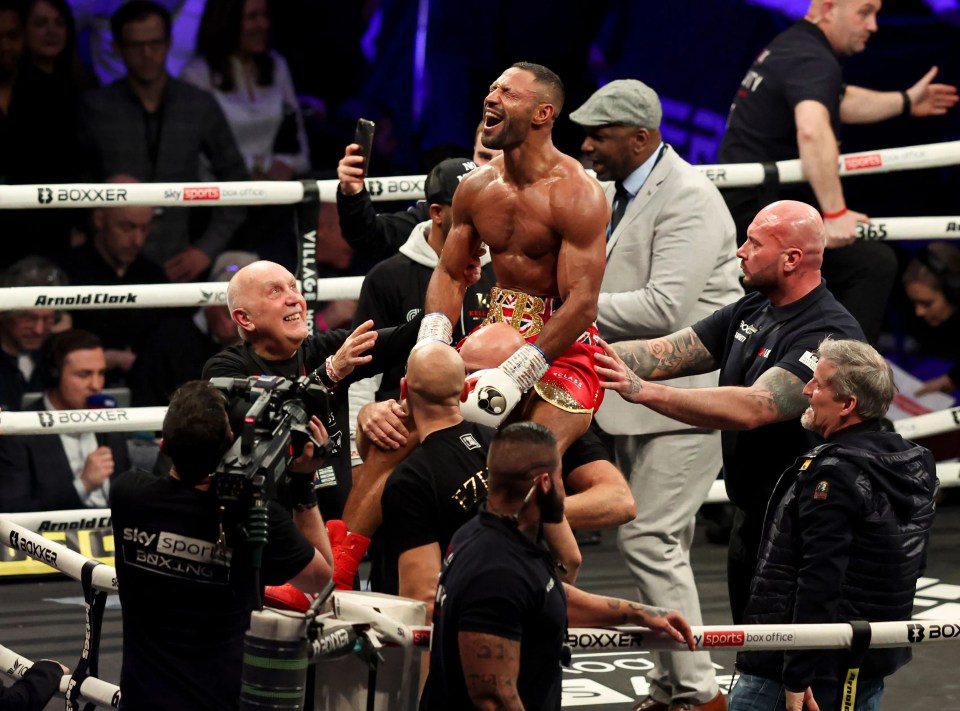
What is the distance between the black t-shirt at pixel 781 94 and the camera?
577 centimetres

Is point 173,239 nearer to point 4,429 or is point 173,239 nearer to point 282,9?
point 282,9

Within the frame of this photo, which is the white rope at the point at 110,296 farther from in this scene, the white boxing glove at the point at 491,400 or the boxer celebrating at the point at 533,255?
the white boxing glove at the point at 491,400

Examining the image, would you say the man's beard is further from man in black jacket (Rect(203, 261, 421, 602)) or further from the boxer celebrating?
man in black jacket (Rect(203, 261, 421, 602))

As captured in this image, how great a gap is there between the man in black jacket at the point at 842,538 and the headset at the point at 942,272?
334cm

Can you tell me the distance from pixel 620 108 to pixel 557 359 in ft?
4.14

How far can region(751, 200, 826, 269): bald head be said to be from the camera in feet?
14.0

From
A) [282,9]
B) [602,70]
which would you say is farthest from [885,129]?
[282,9]

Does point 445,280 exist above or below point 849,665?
above

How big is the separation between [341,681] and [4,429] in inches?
88.8

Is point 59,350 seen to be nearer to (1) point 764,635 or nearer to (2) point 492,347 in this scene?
(2) point 492,347

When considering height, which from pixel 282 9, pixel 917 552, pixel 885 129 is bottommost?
pixel 917 552

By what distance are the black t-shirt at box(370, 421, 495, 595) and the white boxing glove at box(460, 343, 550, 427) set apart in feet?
0.33

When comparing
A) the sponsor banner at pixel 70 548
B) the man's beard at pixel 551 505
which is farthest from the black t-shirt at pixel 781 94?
the man's beard at pixel 551 505

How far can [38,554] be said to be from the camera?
4.08 m
